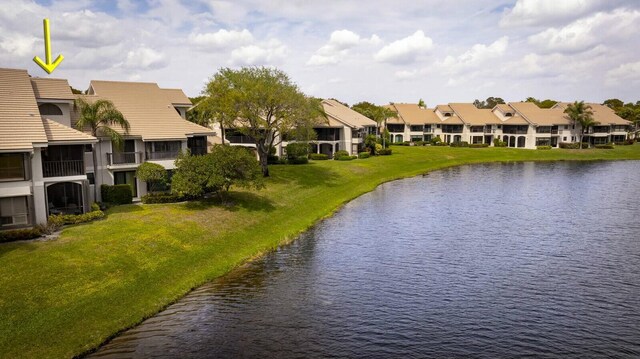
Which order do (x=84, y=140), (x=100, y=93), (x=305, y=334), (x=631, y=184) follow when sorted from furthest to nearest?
(x=631, y=184) → (x=100, y=93) → (x=84, y=140) → (x=305, y=334)

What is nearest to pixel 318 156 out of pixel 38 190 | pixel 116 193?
pixel 116 193

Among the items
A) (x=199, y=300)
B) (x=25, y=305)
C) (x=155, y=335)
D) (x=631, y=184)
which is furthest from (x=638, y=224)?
(x=25, y=305)

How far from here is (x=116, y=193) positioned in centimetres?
4469

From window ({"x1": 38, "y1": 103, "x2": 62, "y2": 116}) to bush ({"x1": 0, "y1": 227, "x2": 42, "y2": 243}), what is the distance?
613 inches

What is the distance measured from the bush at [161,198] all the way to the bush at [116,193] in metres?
1.55

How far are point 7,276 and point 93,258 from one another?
4872mm

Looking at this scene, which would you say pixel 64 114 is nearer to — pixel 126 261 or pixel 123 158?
pixel 123 158

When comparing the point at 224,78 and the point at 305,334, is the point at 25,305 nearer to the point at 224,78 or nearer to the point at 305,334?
the point at 305,334

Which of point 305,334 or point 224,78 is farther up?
point 224,78

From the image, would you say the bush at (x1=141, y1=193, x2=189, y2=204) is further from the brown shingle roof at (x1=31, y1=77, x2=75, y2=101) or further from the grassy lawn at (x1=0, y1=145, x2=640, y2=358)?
the brown shingle roof at (x1=31, y1=77, x2=75, y2=101)

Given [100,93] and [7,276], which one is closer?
[7,276]

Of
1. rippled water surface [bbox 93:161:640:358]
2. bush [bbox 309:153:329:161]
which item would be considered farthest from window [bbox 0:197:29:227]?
bush [bbox 309:153:329:161]

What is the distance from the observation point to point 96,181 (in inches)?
1774

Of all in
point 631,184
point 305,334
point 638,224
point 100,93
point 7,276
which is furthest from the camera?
point 631,184
